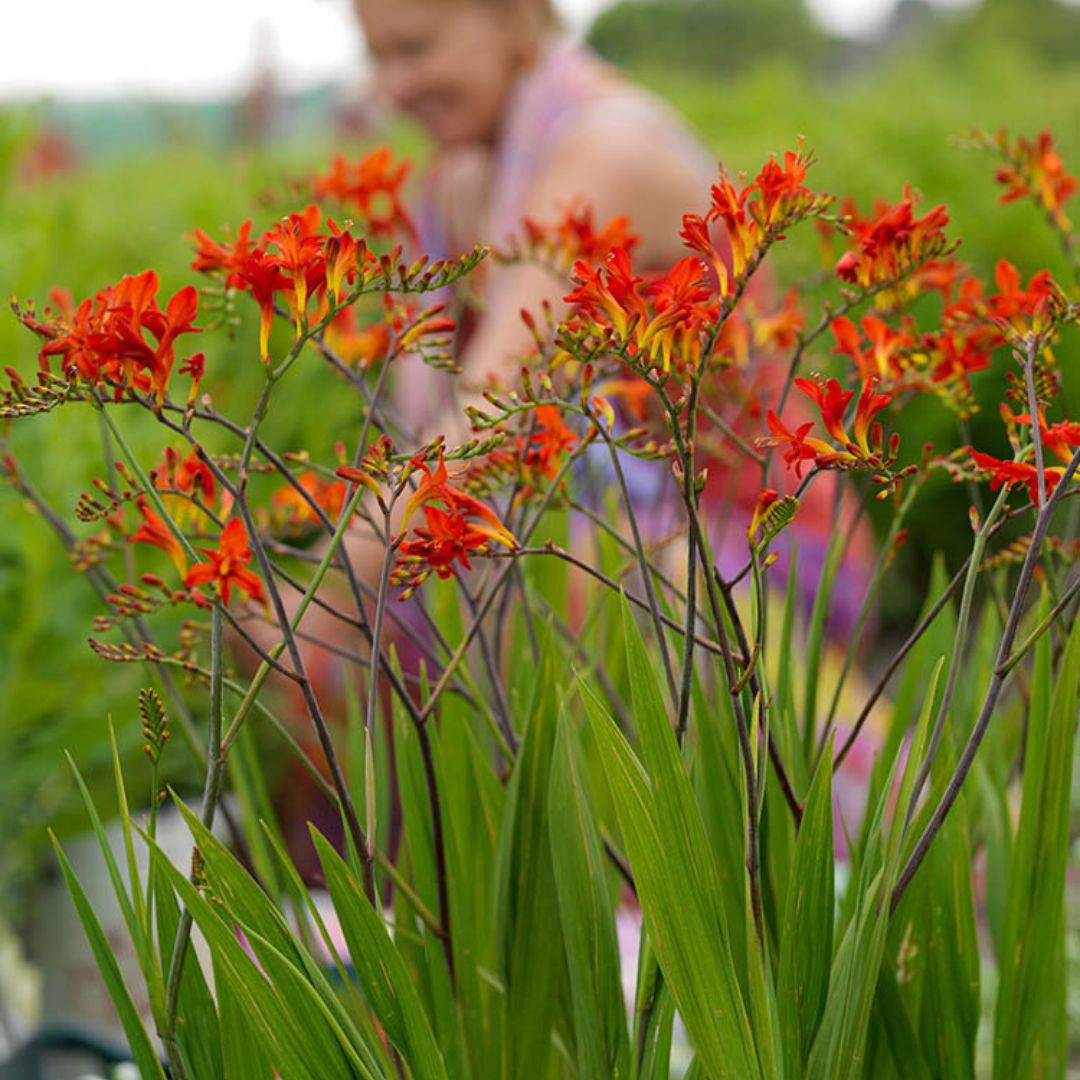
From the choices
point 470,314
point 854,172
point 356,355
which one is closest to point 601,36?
point 854,172

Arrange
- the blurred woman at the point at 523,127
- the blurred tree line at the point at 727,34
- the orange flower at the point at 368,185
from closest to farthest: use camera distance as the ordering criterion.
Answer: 1. the orange flower at the point at 368,185
2. the blurred woman at the point at 523,127
3. the blurred tree line at the point at 727,34

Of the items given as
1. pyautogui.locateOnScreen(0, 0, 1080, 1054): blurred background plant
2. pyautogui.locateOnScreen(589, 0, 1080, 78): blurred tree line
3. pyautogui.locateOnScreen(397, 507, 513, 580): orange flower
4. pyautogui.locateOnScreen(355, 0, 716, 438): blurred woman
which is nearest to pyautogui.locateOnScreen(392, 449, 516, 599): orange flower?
pyautogui.locateOnScreen(397, 507, 513, 580): orange flower

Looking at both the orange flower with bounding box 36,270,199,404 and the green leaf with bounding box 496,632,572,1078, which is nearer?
the orange flower with bounding box 36,270,199,404

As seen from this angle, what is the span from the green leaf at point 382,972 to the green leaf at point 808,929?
0.40 feet

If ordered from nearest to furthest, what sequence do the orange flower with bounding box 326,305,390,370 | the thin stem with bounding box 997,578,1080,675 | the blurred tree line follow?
the thin stem with bounding box 997,578,1080,675 < the orange flower with bounding box 326,305,390,370 < the blurred tree line

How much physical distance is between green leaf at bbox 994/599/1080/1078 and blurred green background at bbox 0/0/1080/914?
0.31 metres

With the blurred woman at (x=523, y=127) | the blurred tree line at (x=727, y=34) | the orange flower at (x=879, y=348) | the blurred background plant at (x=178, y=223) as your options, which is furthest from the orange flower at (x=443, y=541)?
the blurred tree line at (x=727, y=34)

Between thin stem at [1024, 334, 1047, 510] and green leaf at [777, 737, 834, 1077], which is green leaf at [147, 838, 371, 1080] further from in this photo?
thin stem at [1024, 334, 1047, 510]

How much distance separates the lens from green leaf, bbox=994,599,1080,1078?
569 mm

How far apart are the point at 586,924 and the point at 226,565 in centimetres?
20

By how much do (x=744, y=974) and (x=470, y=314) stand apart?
66.4 inches

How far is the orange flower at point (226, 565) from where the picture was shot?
48cm

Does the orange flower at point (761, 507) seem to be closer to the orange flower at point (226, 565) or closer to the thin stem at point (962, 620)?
the thin stem at point (962, 620)

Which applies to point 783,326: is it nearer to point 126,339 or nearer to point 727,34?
point 126,339
